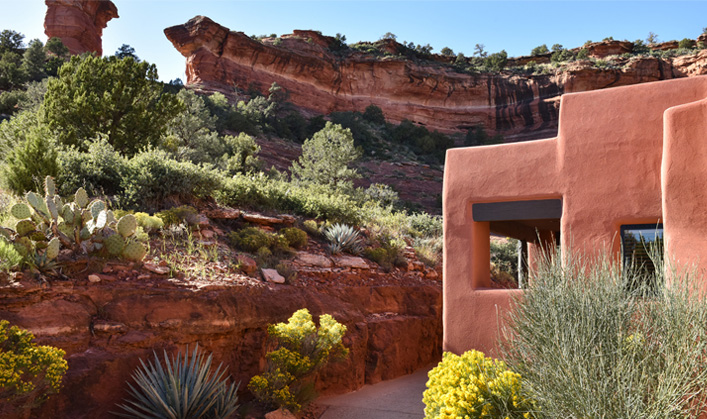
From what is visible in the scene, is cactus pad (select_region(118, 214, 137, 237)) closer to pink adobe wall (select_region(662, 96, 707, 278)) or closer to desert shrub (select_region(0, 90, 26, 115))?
pink adobe wall (select_region(662, 96, 707, 278))

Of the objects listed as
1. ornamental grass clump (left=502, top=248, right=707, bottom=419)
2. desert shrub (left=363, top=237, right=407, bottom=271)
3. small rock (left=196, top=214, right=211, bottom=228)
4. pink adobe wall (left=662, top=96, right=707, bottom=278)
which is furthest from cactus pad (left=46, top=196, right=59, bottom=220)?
pink adobe wall (left=662, top=96, right=707, bottom=278)

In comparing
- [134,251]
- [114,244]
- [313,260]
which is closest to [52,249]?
[114,244]

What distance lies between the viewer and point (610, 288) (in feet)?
16.1

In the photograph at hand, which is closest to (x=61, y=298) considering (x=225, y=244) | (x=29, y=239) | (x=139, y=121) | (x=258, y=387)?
(x=29, y=239)

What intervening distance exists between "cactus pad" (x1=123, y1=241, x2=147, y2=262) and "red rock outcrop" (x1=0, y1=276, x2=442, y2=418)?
58cm

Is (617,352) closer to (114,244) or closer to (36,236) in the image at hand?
(114,244)

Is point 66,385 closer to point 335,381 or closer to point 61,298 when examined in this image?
point 61,298

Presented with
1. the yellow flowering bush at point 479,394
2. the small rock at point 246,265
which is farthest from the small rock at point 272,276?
the yellow flowering bush at point 479,394

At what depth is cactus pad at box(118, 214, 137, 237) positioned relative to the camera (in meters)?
8.39

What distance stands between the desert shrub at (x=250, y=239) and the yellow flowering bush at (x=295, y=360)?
10.3 ft

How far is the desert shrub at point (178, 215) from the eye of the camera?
36.0ft

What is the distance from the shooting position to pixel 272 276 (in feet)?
33.5

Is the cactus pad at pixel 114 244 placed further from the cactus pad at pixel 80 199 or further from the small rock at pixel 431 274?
the small rock at pixel 431 274

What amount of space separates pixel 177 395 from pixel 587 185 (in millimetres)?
7120
